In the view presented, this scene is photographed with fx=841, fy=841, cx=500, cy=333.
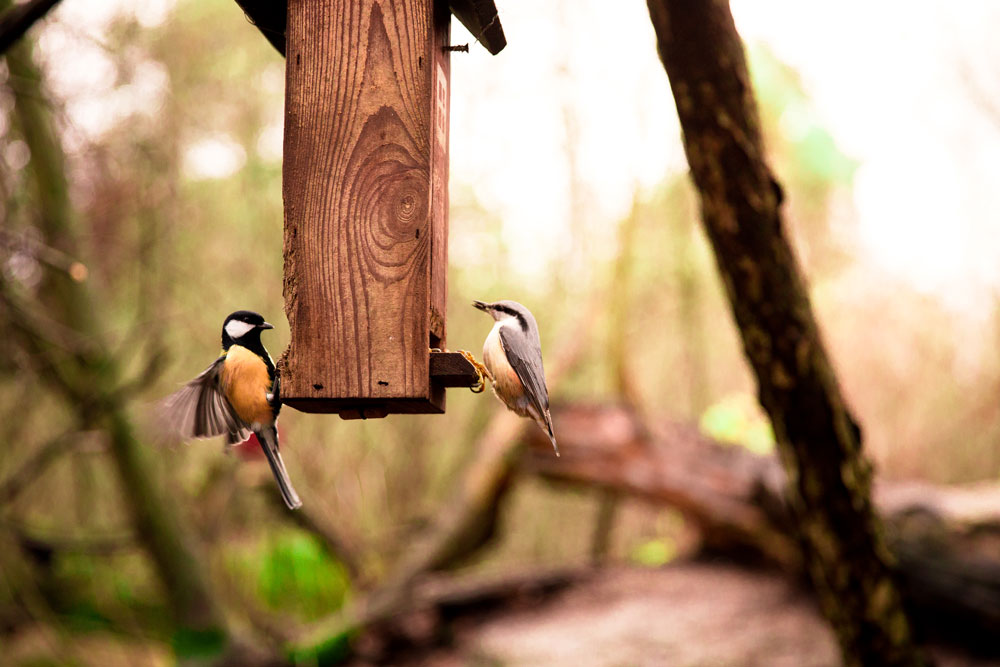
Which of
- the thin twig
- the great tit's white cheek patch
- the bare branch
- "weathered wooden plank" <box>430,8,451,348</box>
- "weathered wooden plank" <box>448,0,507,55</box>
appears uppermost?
the bare branch

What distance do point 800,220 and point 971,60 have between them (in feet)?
7.83

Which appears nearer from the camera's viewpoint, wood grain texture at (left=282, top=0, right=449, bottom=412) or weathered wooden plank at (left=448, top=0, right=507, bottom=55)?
wood grain texture at (left=282, top=0, right=449, bottom=412)

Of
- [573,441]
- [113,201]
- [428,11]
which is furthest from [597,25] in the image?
[428,11]

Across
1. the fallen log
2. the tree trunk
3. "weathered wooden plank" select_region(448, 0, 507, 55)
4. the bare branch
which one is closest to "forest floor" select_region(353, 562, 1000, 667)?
the fallen log

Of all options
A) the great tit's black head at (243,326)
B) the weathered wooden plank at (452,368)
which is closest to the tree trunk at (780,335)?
the weathered wooden plank at (452,368)

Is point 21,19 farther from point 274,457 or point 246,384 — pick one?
Answer: point 274,457

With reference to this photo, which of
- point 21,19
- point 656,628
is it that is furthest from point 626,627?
point 21,19

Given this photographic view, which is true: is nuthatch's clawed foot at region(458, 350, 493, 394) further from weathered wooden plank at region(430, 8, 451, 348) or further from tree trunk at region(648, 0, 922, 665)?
tree trunk at region(648, 0, 922, 665)

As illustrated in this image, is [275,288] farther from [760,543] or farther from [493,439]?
[760,543]

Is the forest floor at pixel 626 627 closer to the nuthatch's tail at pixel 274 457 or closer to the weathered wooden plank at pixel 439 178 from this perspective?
the nuthatch's tail at pixel 274 457

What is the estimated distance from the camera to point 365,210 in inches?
69.1

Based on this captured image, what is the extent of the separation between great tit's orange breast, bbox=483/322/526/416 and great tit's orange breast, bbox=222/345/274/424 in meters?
0.46

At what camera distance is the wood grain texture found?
170 cm

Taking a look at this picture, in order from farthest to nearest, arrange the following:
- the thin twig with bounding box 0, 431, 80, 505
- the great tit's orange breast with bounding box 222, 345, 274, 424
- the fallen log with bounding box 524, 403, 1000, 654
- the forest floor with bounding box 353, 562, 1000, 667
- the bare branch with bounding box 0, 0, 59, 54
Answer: the forest floor with bounding box 353, 562, 1000, 667 < the thin twig with bounding box 0, 431, 80, 505 < the fallen log with bounding box 524, 403, 1000, 654 < the bare branch with bounding box 0, 0, 59, 54 < the great tit's orange breast with bounding box 222, 345, 274, 424
